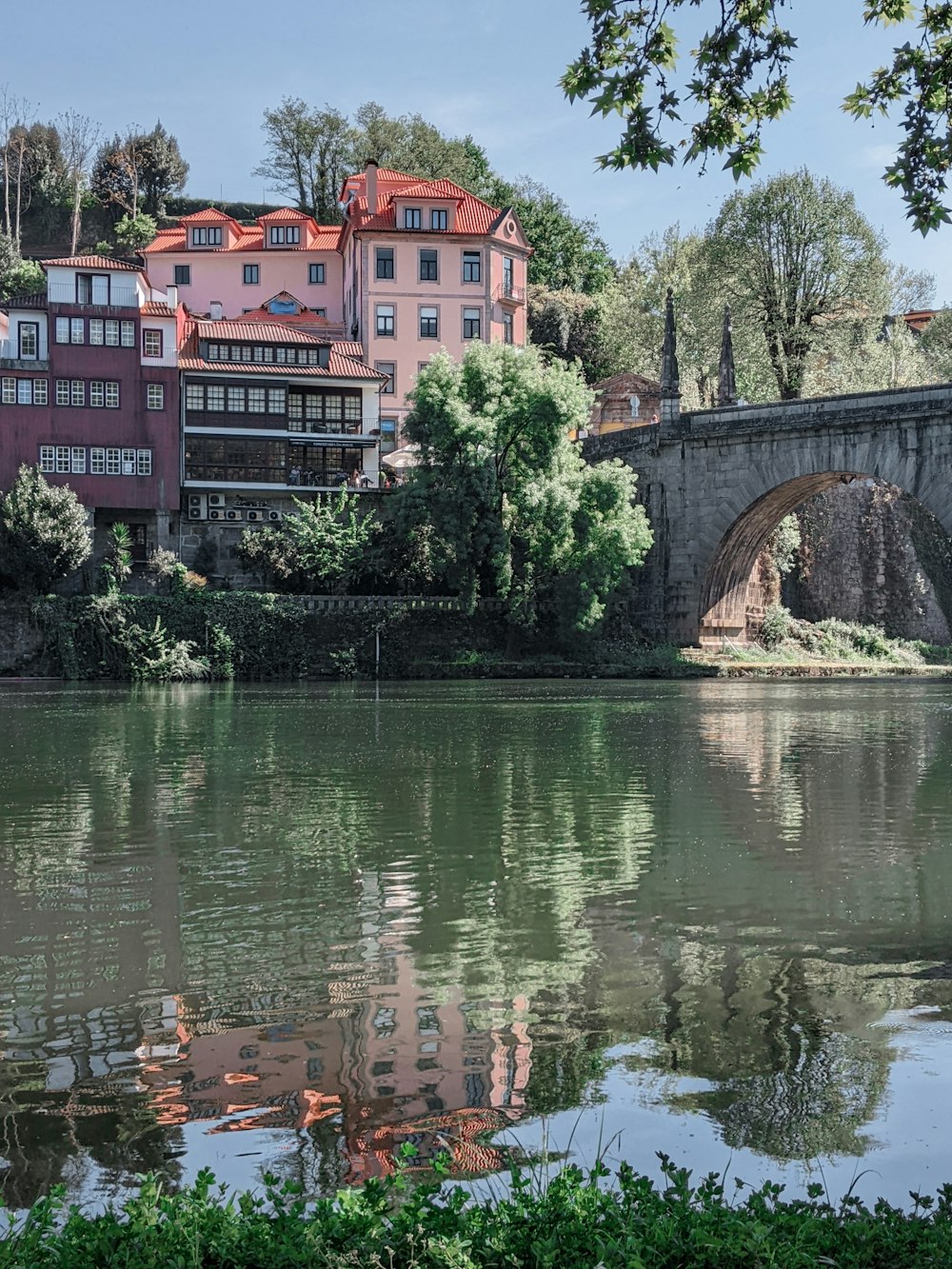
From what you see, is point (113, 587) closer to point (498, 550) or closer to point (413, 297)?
point (498, 550)

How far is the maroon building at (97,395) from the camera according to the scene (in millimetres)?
57375

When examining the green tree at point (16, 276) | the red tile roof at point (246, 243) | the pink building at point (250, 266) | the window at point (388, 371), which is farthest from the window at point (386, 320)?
the green tree at point (16, 276)

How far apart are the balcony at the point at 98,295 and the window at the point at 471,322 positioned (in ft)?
53.7

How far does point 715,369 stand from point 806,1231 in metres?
69.4

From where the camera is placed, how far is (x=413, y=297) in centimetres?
6844

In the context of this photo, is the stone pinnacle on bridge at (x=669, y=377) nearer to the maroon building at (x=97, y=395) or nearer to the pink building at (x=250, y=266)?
the maroon building at (x=97, y=395)

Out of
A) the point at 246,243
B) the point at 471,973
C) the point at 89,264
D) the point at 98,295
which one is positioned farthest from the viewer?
the point at 246,243

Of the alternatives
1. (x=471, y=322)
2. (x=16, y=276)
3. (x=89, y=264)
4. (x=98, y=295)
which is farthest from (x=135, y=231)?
(x=98, y=295)

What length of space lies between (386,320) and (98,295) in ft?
48.3

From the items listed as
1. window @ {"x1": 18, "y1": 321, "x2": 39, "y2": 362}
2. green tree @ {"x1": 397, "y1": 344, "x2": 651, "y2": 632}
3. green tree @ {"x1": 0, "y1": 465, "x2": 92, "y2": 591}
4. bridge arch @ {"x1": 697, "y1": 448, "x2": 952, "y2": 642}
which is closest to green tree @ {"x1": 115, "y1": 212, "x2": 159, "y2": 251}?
window @ {"x1": 18, "y1": 321, "x2": 39, "y2": 362}

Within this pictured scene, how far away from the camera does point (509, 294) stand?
6994 cm

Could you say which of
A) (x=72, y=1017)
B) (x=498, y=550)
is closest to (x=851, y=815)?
(x=72, y=1017)

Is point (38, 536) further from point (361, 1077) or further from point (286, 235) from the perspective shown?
point (361, 1077)

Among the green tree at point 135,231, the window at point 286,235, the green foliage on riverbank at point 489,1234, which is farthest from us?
the green tree at point 135,231
